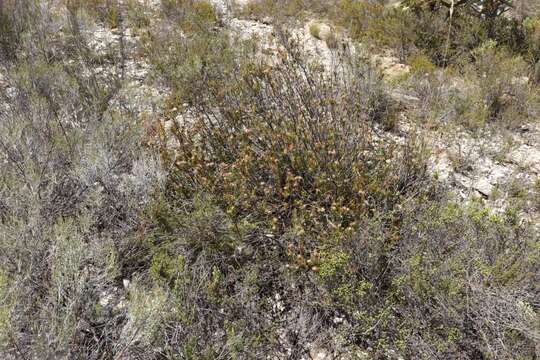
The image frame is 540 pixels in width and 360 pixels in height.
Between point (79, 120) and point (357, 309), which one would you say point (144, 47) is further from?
point (357, 309)

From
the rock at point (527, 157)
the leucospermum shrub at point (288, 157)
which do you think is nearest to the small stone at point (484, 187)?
the rock at point (527, 157)

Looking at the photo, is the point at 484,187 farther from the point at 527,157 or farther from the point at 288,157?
the point at 288,157

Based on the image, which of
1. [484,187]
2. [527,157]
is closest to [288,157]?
[484,187]

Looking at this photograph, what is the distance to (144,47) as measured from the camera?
5191 mm

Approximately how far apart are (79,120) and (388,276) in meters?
3.35

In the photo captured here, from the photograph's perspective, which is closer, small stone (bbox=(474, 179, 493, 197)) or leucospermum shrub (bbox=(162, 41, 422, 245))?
leucospermum shrub (bbox=(162, 41, 422, 245))

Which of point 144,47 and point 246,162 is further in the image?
point 144,47

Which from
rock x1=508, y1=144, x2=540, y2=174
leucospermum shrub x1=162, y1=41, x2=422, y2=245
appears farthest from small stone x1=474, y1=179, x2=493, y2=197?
leucospermum shrub x1=162, y1=41, x2=422, y2=245

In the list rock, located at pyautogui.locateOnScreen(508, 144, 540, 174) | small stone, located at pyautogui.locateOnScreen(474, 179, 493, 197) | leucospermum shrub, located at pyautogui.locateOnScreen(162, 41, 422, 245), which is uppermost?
leucospermum shrub, located at pyautogui.locateOnScreen(162, 41, 422, 245)

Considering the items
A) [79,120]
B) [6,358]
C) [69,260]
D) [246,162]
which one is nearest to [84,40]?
[79,120]

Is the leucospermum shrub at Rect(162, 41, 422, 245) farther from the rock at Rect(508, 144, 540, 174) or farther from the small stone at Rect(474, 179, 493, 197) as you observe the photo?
the rock at Rect(508, 144, 540, 174)

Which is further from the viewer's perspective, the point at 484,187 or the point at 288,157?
the point at 484,187

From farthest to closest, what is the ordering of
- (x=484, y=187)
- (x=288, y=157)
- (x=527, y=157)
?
(x=527, y=157)
(x=484, y=187)
(x=288, y=157)

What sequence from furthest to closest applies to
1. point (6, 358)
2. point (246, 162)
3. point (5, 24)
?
point (5, 24), point (246, 162), point (6, 358)
